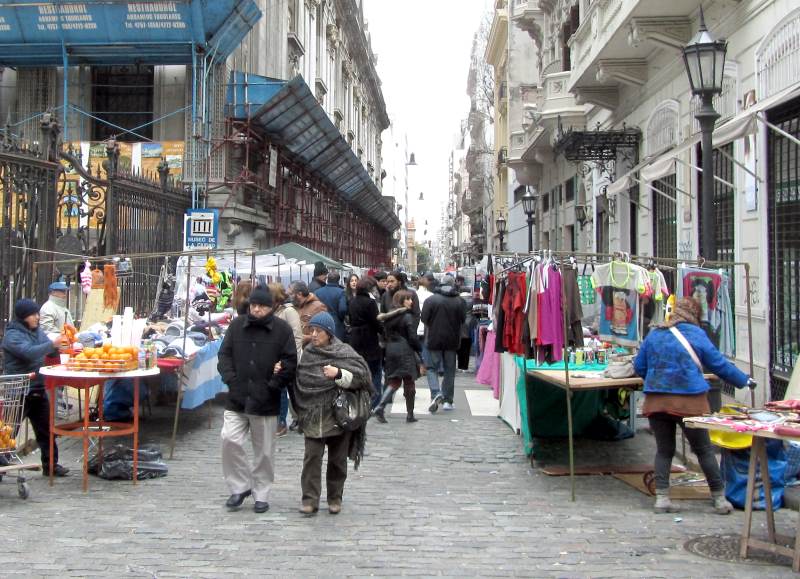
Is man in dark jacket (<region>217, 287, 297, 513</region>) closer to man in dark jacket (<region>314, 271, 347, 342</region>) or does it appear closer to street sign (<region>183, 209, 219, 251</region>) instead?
man in dark jacket (<region>314, 271, 347, 342</region>)

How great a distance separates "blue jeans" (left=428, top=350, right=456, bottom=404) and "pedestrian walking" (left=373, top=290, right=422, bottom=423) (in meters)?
0.61

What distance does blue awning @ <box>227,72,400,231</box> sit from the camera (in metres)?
21.4

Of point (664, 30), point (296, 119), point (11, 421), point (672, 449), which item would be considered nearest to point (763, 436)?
point (672, 449)

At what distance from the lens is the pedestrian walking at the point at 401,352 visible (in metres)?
10.6

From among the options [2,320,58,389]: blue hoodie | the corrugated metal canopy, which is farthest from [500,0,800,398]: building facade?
the corrugated metal canopy

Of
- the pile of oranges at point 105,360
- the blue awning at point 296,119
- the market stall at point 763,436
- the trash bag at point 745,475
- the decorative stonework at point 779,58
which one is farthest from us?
the blue awning at point 296,119

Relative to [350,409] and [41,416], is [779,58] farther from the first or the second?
[41,416]

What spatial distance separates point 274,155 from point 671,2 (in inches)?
535

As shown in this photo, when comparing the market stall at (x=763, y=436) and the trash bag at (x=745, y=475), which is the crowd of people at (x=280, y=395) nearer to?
the market stall at (x=763, y=436)

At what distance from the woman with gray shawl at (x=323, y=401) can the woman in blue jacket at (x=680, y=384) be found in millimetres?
2330

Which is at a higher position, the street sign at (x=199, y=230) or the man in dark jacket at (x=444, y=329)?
the street sign at (x=199, y=230)

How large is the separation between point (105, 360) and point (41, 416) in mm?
979

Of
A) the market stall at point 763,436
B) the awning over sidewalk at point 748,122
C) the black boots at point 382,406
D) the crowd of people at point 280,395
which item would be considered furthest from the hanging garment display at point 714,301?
the black boots at point 382,406

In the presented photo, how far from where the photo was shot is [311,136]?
2688 cm
